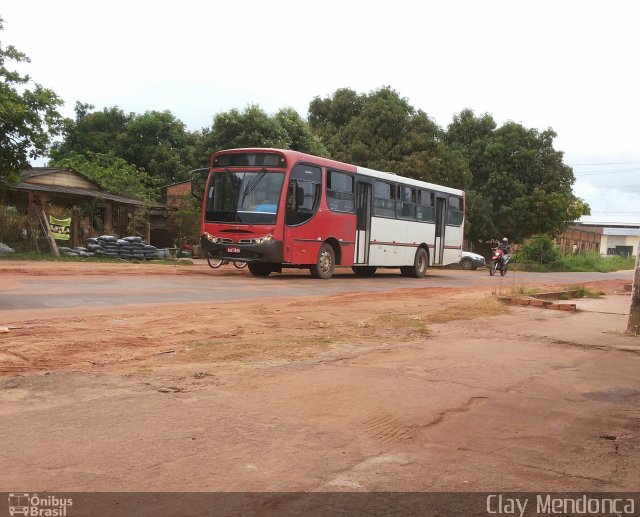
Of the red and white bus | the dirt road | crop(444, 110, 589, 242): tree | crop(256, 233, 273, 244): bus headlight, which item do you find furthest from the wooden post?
crop(444, 110, 589, 242): tree

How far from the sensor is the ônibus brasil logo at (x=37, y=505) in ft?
8.93

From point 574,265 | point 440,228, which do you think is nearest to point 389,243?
point 440,228

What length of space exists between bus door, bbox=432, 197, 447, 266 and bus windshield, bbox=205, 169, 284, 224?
8.78 meters

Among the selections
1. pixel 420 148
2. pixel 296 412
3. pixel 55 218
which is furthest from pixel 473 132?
pixel 296 412

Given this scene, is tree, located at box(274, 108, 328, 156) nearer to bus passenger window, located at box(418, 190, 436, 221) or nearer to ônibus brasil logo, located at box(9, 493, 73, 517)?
bus passenger window, located at box(418, 190, 436, 221)

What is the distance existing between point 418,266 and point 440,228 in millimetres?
2005

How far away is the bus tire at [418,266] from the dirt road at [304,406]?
13.8m

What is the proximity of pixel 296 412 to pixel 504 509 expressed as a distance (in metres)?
1.72

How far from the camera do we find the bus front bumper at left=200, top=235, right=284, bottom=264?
1572 centimetres

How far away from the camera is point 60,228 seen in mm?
23625

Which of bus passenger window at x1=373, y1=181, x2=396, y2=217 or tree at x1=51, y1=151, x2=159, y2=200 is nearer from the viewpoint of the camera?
bus passenger window at x1=373, y1=181, x2=396, y2=217

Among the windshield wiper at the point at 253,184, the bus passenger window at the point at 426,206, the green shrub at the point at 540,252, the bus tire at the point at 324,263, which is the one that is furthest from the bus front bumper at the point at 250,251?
the green shrub at the point at 540,252

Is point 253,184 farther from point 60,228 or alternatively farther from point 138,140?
point 138,140

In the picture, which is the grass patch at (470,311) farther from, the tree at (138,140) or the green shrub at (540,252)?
the tree at (138,140)
